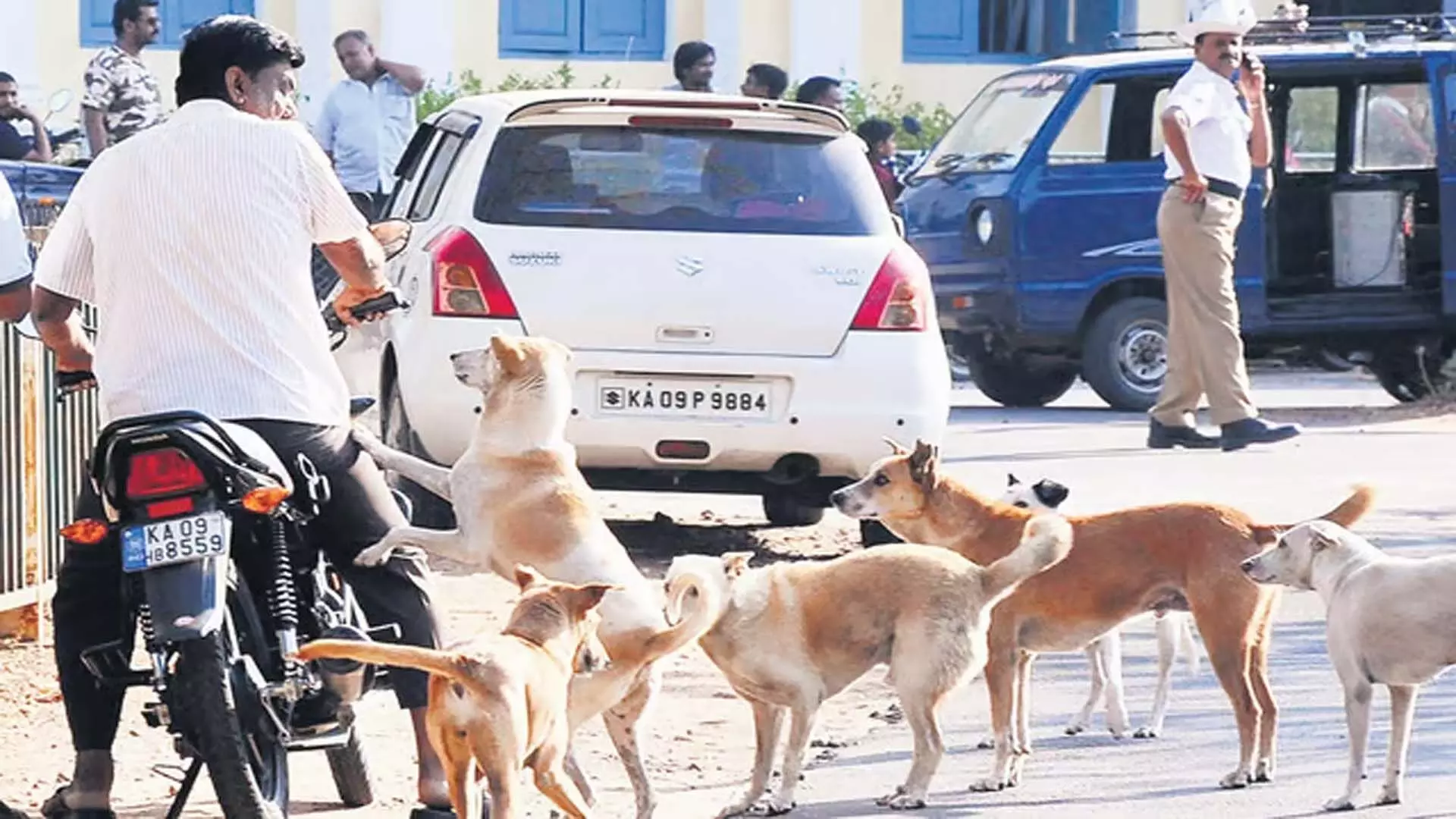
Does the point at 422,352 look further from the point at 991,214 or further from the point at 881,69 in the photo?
the point at 881,69

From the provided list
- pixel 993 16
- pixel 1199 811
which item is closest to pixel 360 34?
pixel 1199 811

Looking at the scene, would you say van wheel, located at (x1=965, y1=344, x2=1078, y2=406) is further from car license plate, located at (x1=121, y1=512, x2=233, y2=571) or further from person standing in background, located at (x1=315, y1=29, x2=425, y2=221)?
car license plate, located at (x1=121, y1=512, x2=233, y2=571)

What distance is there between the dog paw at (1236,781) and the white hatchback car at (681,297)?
3.11 m

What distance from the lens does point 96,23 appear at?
27.0 metres

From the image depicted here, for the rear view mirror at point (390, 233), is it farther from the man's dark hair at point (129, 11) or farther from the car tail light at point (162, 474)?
the man's dark hair at point (129, 11)

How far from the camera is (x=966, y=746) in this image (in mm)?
7984

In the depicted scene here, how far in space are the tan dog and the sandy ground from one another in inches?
8.1

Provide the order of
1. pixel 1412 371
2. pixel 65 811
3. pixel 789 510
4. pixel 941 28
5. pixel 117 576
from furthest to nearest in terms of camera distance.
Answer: pixel 941 28, pixel 1412 371, pixel 789 510, pixel 65 811, pixel 117 576

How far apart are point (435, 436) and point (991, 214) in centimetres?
760

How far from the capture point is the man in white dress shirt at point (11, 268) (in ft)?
20.7

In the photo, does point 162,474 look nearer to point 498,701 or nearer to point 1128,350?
point 498,701

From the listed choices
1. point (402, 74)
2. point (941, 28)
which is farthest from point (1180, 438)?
point (941, 28)

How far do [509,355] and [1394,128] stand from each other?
37.6 feet

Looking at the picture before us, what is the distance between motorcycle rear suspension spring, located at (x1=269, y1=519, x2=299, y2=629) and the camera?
5934 mm
